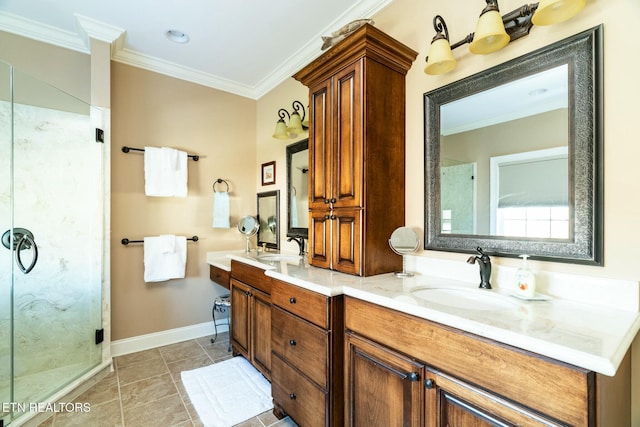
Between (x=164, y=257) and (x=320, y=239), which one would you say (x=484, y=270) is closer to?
(x=320, y=239)

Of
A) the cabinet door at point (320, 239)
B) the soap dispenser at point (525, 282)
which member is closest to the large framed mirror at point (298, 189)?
the cabinet door at point (320, 239)

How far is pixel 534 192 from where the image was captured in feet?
4.26

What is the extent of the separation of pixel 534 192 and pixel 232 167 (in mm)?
2796

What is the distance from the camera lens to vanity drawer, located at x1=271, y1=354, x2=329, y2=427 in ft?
4.76

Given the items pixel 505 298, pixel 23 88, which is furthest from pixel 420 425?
pixel 23 88

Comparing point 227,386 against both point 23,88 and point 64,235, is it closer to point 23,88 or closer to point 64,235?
point 64,235

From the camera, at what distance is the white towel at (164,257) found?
2723 mm

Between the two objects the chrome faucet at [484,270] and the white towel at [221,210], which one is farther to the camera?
the white towel at [221,210]

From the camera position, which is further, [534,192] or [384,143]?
[384,143]

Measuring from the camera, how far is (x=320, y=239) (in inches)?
76.7

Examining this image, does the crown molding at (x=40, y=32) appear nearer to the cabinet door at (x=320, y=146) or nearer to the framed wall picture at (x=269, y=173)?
the framed wall picture at (x=269, y=173)

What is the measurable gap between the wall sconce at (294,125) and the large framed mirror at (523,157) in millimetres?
1193

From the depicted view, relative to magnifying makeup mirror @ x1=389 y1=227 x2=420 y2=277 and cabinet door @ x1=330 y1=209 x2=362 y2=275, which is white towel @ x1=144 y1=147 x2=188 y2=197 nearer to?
cabinet door @ x1=330 y1=209 x2=362 y2=275

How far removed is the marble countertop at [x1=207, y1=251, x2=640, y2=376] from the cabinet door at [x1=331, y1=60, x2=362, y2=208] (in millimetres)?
489
